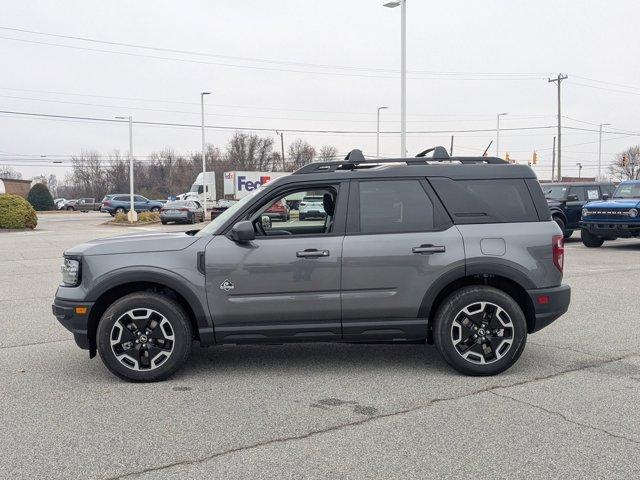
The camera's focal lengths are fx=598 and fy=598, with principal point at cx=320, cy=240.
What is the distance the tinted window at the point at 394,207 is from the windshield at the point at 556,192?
15.0 metres

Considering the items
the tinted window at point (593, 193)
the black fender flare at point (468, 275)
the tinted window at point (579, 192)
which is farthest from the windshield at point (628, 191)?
the black fender flare at point (468, 275)

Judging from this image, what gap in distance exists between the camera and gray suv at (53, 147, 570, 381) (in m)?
5.14

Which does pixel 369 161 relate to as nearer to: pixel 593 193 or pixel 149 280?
pixel 149 280

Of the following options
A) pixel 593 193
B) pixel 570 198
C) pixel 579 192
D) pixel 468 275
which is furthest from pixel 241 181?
pixel 468 275

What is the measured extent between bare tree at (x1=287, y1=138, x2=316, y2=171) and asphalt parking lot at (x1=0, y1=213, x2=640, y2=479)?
8756 cm

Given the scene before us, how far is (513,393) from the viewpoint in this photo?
191 inches

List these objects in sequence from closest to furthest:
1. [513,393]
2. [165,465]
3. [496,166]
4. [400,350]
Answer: [165,465]
[513,393]
[496,166]
[400,350]

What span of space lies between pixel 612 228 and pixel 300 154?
85.2 meters

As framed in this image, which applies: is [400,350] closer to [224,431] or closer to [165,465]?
[224,431]

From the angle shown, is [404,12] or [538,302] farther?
[404,12]

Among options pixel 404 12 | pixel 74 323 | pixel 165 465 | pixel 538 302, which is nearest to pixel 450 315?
pixel 538 302

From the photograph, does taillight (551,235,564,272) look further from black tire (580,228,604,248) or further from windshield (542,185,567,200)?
windshield (542,185,567,200)

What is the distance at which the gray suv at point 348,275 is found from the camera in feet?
16.9

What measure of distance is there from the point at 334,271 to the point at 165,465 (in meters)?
2.20
